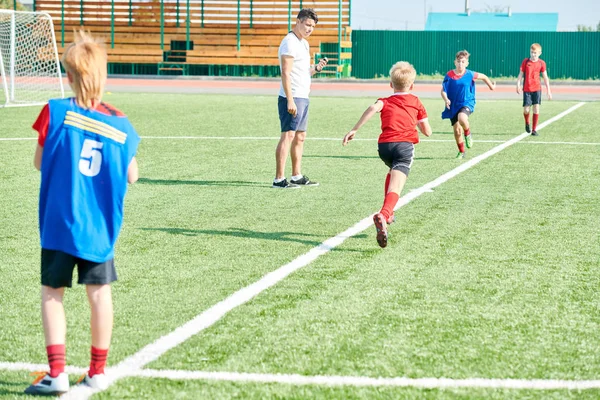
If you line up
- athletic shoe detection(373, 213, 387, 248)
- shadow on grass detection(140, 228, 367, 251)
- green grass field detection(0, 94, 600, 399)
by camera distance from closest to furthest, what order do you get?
green grass field detection(0, 94, 600, 399)
athletic shoe detection(373, 213, 387, 248)
shadow on grass detection(140, 228, 367, 251)

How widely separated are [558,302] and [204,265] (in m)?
2.38

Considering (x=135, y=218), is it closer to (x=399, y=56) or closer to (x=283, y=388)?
(x=283, y=388)

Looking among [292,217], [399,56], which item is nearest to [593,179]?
[292,217]

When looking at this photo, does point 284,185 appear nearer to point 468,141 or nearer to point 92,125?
point 468,141

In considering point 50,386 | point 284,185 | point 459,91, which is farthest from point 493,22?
point 50,386

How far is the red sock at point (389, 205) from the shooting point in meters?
7.27

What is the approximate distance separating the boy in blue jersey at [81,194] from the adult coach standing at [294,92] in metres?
6.20

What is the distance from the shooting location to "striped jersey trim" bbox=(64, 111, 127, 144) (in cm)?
394

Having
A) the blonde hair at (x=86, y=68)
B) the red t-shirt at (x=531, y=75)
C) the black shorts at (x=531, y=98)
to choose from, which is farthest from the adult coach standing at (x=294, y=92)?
the red t-shirt at (x=531, y=75)

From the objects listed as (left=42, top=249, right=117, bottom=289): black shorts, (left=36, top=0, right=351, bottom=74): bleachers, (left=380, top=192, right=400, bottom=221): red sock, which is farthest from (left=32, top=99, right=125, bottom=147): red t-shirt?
(left=36, top=0, right=351, bottom=74): bleachers

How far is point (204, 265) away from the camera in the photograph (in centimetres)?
656

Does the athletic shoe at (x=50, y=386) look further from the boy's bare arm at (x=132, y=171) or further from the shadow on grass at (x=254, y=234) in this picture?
the shadow on grass at (x=254, y=234)

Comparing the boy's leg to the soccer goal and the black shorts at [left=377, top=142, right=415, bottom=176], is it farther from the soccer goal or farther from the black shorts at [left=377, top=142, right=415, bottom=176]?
the soccer goal

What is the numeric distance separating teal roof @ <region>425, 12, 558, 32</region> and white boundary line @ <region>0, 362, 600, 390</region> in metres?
77.4
